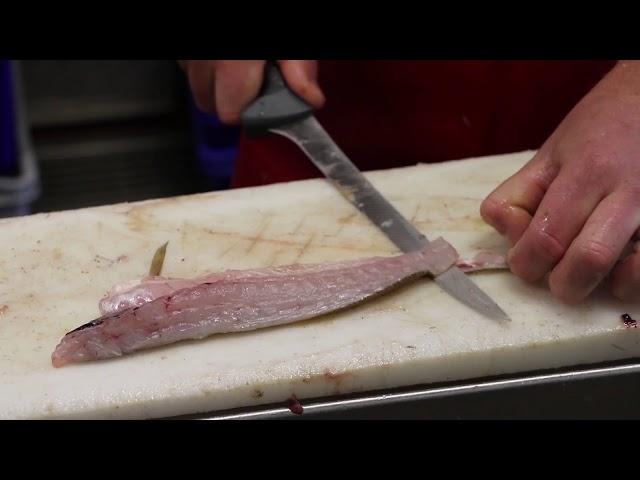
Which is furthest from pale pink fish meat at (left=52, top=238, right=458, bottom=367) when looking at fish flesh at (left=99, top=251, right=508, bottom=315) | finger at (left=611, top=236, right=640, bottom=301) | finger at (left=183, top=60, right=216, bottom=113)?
finger at (left=183, top=60, right=216, bottom=113)

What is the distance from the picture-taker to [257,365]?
966mm

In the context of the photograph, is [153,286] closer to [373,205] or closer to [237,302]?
[237,302]

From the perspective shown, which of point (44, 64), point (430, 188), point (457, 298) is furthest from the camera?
point (44, 64)

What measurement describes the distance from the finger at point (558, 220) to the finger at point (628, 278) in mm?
70

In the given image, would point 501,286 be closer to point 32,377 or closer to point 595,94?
point 595,94

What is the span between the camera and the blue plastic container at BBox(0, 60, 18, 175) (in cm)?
223

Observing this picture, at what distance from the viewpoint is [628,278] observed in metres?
1.01

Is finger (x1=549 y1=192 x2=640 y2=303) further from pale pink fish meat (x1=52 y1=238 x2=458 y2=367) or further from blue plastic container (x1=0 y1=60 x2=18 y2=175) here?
blue plastic container (x1=0 y1=60 x2=18 y2=175)

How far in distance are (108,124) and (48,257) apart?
5.95ft

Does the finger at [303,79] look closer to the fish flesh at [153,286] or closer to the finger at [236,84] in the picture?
the finger at [236,84]

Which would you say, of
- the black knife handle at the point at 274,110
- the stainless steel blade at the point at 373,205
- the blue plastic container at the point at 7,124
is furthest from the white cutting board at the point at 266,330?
the blue plastic container at the point at 7,124

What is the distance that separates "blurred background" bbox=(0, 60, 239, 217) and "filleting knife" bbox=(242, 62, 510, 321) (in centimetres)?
136

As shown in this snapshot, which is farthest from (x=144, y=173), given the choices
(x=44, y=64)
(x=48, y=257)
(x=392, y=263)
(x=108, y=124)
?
(x=392, y=263)

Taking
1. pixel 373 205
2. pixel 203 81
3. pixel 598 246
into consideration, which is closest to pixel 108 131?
pixel 203 81
